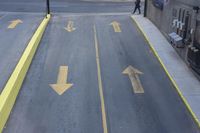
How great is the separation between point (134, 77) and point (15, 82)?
659 centimetres

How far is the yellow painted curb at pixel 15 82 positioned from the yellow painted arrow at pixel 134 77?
→ 5.82 meters

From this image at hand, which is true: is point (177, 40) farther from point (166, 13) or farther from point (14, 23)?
point (14, 23)

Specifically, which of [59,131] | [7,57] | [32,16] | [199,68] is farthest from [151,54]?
[32,16]

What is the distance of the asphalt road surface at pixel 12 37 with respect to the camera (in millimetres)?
18736

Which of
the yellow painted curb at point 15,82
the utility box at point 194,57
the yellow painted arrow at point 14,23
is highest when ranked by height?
the utility box at point 194,57

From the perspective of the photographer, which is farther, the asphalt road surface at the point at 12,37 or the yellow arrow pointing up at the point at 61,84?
the asphalt road surface at the point at 12,37

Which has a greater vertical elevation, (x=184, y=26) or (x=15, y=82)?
(x=184, y=26)

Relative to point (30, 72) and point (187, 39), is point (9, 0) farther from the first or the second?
point (187, 39)

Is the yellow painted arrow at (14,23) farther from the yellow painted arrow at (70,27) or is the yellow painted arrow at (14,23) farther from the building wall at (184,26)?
the building wall at (184,26)

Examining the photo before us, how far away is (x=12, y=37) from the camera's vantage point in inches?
967

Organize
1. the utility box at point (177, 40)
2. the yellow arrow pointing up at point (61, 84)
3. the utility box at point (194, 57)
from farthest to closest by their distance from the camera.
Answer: the utility box at point (177, 40) → the utility box at point (194, 57) → the yellow arrow pointing up at point (61, 84)

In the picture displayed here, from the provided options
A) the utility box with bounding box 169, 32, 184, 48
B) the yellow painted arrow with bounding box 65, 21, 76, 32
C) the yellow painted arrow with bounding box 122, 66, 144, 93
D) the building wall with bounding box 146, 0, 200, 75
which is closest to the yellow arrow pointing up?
the yellow painted arrow with bounding box 122, 66, 144, 93

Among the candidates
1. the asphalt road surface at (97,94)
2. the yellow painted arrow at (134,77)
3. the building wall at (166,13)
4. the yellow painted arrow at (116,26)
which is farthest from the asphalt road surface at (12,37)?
the building wall at (166,13)

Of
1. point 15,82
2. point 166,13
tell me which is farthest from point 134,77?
point 166,13
